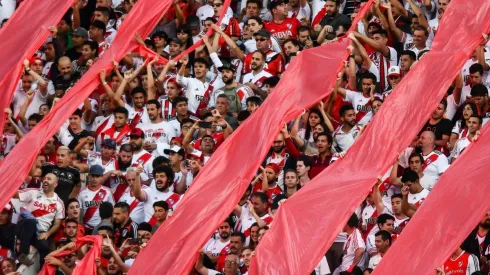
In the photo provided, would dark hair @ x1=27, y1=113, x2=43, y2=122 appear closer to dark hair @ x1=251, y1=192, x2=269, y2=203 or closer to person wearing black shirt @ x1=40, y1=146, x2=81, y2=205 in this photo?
person wearing black shirt @ x1=40, y1=146, x2=81, y2=205

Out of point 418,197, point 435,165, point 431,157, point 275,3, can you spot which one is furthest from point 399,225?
point 275,3

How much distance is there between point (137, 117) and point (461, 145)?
4299mm

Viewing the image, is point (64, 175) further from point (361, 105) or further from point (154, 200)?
point (361, 105)

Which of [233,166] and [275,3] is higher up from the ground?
[275,3]

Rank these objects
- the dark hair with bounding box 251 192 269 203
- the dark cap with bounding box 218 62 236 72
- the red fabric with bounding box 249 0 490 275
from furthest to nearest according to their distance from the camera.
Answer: the dark cap with bounding box 218 62 236 72 < the dark hair with bounding box 251 192 269 203 < the red fabric with bounding box 249 0 490 275

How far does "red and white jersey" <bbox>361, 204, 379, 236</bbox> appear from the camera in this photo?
65.9ft

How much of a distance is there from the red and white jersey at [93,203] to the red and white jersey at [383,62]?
331 cm

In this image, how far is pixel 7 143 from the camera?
23.0 metres

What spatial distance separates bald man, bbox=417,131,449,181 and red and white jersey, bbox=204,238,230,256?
2.20 m

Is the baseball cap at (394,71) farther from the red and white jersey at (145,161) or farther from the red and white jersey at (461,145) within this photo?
the red and white jersey at (145,161)

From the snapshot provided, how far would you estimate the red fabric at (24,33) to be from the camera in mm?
23625

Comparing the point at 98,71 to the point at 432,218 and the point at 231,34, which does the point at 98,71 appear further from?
the point at 432,218

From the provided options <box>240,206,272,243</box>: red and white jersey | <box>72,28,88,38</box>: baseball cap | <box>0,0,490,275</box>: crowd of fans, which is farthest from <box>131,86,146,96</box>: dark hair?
<box>240,206,272,243</box>: red and white jersey

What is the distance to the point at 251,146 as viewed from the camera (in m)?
21.2
